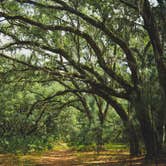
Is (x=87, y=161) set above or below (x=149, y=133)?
below

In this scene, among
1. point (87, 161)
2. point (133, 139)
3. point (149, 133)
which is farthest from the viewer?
point (87, 161)

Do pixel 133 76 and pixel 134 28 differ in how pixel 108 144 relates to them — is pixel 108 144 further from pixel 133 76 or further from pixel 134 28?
pixel 134 28

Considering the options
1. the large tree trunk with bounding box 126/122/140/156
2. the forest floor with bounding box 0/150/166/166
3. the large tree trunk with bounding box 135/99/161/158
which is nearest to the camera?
the large tree trunk with bounding box 135/99/161/158

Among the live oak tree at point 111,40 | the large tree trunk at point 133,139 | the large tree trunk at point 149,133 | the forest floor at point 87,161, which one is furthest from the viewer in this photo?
the large tree trunk at point 133,139

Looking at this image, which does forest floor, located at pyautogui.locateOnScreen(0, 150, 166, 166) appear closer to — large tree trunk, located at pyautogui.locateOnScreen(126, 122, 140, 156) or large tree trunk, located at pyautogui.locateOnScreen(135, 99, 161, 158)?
large tree trunk, located at pyautogui.locateOnScreen(126, 122, 140, 156)

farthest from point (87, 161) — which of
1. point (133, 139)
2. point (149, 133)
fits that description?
point (149, 133)

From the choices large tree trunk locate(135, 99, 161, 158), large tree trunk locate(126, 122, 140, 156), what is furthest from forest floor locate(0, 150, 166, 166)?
large tree trunk locate(135, 99, 161, 158)

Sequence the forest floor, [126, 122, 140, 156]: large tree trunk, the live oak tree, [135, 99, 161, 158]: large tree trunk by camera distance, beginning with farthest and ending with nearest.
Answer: [126, 122, 140, 156]: large tree trunk
the forest floor
[135, 99, 161, 158]: large tree trunk
the live oak tree

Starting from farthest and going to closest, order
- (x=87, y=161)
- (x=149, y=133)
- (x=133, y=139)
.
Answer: (x=87, y=161), (x=133, y=139), (x=149, y=133)

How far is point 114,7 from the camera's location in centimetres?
1381

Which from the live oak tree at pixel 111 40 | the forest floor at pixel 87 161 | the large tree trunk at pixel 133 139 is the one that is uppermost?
the live oak tree at pixel 111 40

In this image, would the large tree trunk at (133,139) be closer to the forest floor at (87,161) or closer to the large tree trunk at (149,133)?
the forest floor at (87,161)

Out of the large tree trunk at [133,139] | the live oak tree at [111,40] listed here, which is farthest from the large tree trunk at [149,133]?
the large tree trunk at [133,139]

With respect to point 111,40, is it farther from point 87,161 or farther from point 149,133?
point 87,161
